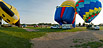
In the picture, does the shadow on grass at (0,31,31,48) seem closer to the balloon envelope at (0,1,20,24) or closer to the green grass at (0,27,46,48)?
the green grass at (0,27,46,48)

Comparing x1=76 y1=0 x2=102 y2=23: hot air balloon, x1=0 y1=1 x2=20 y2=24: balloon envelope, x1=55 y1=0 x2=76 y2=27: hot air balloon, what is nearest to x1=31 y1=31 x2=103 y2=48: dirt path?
x1=76 y1=0 x2=102 y2=23: hot air balloon

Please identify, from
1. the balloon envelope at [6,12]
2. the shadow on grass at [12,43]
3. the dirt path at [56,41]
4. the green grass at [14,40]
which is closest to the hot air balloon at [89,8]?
the dirt path at [56,41]

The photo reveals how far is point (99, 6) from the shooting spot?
25641 millimetres

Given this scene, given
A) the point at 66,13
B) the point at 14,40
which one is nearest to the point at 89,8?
the point at 66,13

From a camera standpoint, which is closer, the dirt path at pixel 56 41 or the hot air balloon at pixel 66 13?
the dirt path at pixel 56 41

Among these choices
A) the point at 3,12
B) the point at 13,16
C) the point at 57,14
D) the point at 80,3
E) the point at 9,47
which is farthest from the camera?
the point at 57,14

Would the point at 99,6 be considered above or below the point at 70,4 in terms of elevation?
below

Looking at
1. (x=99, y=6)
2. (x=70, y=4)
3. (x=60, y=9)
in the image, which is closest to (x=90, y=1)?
(x=99, y=6)

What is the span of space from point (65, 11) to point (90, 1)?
8.60m

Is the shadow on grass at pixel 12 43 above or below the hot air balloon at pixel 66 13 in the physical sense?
below

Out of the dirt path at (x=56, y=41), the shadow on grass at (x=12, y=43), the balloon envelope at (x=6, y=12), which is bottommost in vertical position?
the dirt path at (x=56, y=41)

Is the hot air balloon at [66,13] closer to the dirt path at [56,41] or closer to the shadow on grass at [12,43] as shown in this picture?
the dirt path at [56,41]

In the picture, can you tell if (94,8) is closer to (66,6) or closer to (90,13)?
(90,13)

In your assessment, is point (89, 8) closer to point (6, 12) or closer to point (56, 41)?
point (56, 41)
